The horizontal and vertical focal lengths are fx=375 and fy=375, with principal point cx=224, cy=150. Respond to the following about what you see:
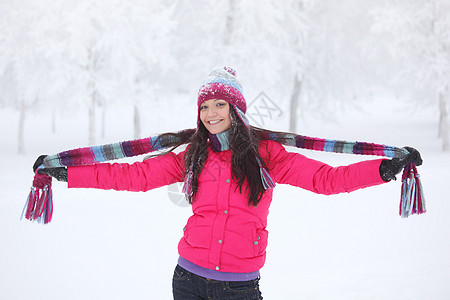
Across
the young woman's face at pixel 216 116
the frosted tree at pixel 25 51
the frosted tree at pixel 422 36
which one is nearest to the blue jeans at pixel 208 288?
the young woman's face at pixel 216 116

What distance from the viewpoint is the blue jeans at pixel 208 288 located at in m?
1.86

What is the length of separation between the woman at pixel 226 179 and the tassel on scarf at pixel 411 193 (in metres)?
0.18

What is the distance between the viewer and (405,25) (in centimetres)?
1145

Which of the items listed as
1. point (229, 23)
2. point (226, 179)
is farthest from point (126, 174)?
point (229, 23)

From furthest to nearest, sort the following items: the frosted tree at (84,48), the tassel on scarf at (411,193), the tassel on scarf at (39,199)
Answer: the frosted tree at (84,48) → the tassel on scarf at (39,199) → the tassel on scarf at (411,193)

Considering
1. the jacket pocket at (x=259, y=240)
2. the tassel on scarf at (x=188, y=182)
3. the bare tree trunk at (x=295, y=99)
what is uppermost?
the bare tree trunk at (x=295, y=99)

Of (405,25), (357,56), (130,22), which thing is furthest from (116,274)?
(357,56)

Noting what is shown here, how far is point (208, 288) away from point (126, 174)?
2.48 feet

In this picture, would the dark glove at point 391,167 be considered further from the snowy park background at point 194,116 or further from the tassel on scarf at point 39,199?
the snowy park background at point 194,116

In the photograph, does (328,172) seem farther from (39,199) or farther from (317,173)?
(39,199)

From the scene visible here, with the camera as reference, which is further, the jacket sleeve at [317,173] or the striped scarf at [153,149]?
the striped scarf at [153,149]

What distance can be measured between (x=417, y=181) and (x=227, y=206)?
1.08 meters

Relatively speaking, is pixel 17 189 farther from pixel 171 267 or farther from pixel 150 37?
pixel 150 37

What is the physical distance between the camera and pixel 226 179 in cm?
198
